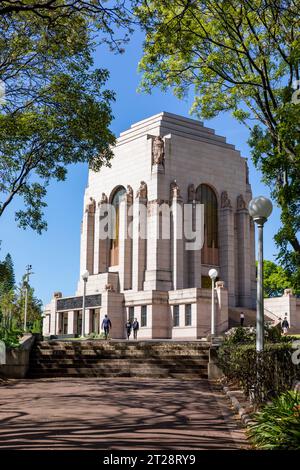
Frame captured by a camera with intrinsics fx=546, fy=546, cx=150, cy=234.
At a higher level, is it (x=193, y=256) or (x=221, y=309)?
(x=193, y=256)

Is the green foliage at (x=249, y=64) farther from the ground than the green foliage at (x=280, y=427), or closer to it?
farther from the ground

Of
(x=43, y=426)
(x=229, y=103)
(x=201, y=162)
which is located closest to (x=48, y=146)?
(x=229, y=103)

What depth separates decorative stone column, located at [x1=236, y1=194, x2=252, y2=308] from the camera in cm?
5088

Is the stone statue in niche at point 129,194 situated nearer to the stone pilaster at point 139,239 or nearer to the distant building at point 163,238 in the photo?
the distant building at point 163,238

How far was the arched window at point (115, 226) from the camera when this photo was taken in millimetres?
51625

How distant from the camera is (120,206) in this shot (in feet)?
165

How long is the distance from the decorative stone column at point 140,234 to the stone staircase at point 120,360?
2620 cm

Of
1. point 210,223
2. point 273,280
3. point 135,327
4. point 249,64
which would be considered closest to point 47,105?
point 249,64

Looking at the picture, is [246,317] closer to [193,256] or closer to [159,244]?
[193,256]

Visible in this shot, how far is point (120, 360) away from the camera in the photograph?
19359 millimetres

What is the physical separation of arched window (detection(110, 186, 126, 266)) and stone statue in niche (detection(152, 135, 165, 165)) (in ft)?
17.8

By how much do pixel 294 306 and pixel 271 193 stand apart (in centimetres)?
3069

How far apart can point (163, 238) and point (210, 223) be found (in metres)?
6.07

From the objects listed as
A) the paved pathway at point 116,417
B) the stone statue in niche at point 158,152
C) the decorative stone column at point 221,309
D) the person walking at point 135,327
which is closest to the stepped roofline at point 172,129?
the stone statue in niche at point 158,152
